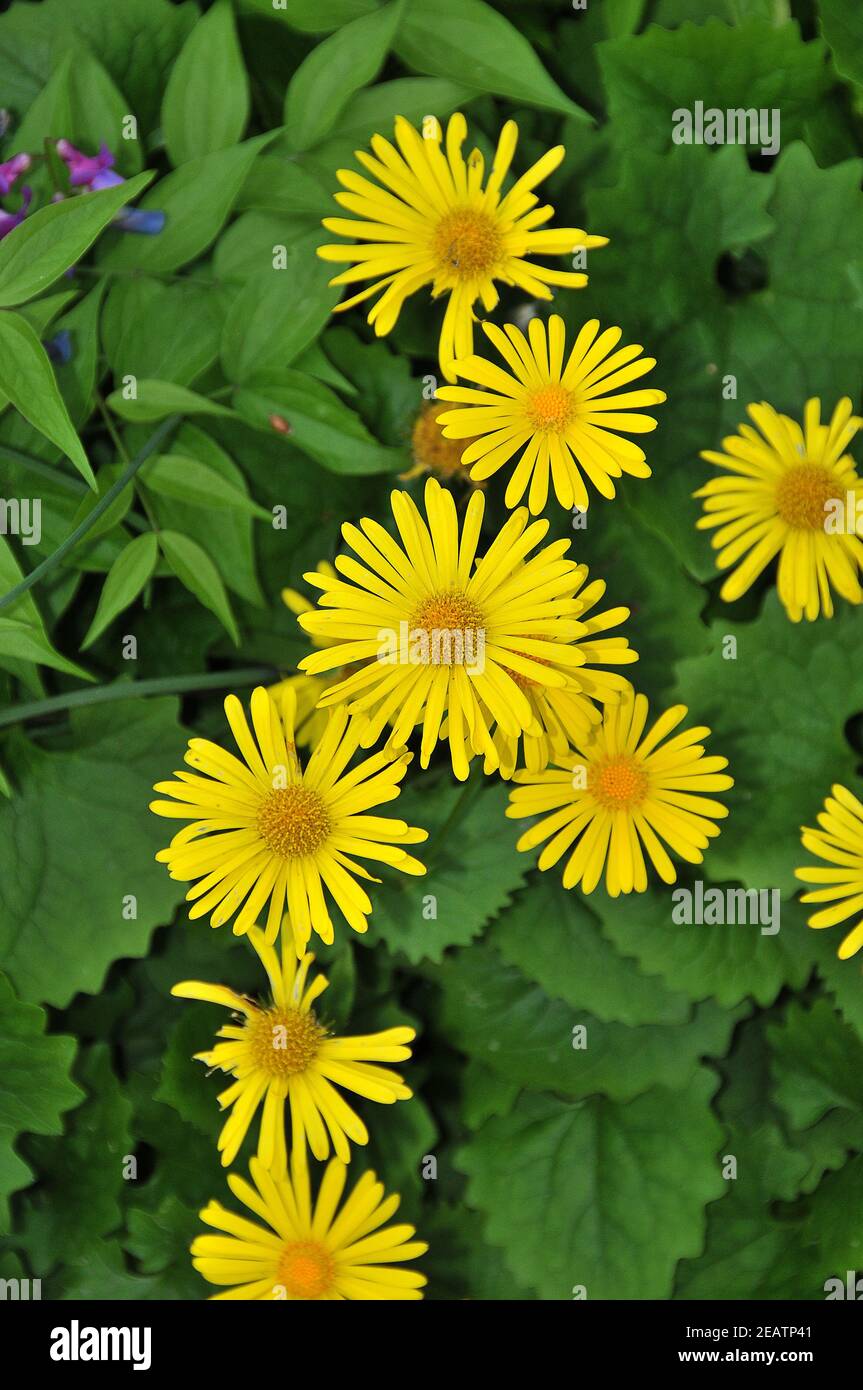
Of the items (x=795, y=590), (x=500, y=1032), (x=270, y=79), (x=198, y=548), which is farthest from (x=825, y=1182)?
(x=270, y=79)

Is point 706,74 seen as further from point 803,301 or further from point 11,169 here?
point 11,169

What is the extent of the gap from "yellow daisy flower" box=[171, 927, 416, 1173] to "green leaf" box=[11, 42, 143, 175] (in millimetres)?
654

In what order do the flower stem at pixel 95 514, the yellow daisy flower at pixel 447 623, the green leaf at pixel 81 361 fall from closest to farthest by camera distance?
the yellow daisy flower at pixel 447 623, the flower stem at pixel 95 514, the green leaf at pixel 81 361

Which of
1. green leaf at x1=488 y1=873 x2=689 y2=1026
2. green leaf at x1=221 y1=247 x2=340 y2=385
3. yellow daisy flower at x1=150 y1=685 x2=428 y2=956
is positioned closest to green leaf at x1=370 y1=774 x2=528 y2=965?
green leaf at x1=488 y1=873 x2=689 y2=1026

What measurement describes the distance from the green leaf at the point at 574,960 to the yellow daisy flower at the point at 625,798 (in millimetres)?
128

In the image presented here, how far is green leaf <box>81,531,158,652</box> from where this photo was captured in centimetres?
93

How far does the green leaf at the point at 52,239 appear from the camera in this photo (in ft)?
2.69

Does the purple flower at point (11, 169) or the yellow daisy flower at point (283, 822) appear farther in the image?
the purple flower at point (11, 169)

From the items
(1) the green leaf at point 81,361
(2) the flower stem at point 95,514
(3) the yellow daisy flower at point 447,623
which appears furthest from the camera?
(1) the green leaf at point 81,361

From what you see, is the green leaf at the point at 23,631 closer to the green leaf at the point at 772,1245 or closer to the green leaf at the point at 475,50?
the green leaf at the point at 475,50

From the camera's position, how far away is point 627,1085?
41.3 inches

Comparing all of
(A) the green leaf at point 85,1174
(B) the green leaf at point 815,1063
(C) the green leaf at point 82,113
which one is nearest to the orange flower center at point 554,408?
(C) the green leaf at point 82,113

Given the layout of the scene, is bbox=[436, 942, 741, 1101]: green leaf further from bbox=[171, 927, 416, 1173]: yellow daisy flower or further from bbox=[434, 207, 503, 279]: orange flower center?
bbox=[434, 207, 503, 279]: orange flower center
